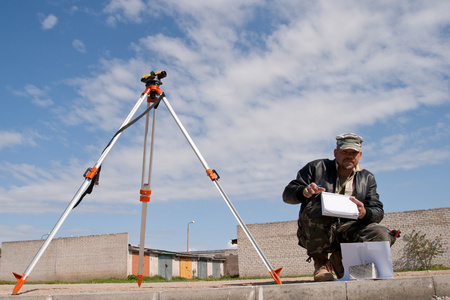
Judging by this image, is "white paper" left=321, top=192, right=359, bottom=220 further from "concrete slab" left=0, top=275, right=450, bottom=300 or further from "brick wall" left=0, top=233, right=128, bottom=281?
"brick wall" left=0, top=233, right=128, bottom=281

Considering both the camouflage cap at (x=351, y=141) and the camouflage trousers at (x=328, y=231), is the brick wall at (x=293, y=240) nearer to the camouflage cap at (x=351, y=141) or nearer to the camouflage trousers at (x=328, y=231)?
the camouflage trousers at (x=328, y=231)

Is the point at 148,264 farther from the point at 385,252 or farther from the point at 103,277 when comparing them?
the point at 385,252

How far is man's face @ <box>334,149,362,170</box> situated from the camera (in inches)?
125

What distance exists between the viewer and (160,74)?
13.3 feet

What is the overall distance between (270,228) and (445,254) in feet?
31.5

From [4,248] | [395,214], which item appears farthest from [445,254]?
[4,248]

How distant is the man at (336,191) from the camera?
303 cm

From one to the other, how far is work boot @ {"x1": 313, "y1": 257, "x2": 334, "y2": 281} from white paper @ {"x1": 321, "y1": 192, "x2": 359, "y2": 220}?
436 mm

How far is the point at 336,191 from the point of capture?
129 inches

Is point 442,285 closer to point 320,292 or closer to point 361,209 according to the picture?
point 320,292

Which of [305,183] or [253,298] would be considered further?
[305,183]

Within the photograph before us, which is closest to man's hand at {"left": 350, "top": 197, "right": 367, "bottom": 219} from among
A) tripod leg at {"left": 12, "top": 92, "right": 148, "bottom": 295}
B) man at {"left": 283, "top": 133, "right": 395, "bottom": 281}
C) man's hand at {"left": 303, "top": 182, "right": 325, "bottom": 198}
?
man at {"left": 283, "top": 133, "right": 395, "bottom": 281}

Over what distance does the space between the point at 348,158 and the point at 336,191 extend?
0.30 metres

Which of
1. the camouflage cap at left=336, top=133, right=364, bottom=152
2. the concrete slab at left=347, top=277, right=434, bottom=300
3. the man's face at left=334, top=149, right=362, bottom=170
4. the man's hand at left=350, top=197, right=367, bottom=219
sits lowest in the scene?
the concrete slab at left=347, top=277, right=434, bottom=300
